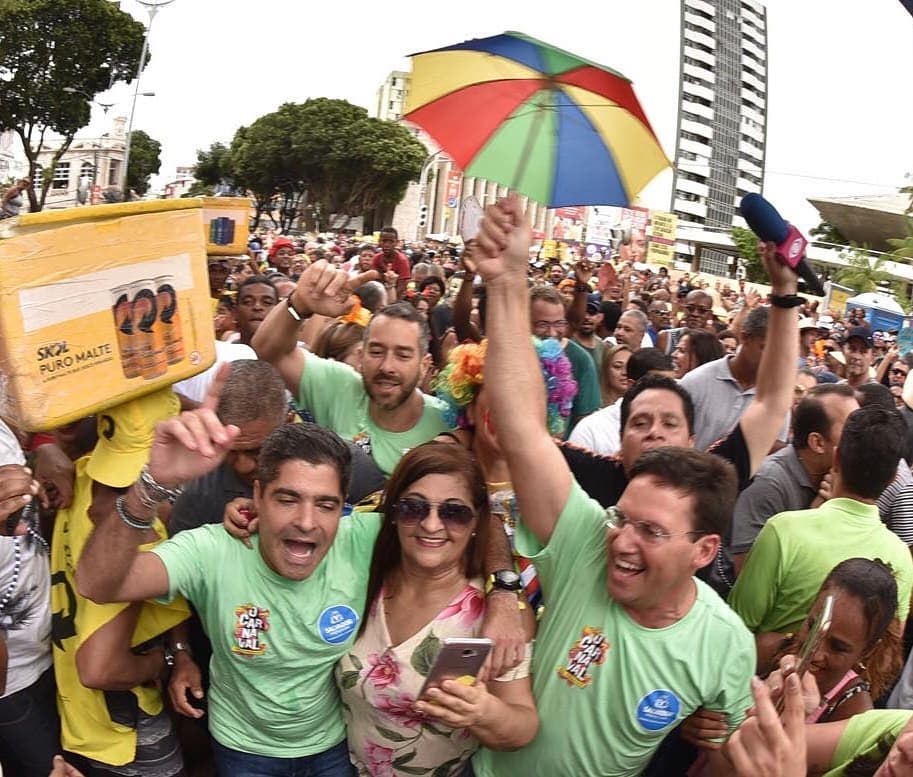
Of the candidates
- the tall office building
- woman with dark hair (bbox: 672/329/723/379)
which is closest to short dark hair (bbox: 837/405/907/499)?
woman with dark hair (bbox: 672/329/723/379)

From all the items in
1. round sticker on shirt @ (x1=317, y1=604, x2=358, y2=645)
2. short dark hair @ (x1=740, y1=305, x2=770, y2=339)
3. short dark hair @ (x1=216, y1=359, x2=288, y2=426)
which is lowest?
round sticker on shirt @ (x1=317, y1=604, x2=358, y2=645)

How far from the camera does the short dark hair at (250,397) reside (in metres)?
2.70

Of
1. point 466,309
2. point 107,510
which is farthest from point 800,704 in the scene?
point 466,309

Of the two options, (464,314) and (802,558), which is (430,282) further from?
(802,558)

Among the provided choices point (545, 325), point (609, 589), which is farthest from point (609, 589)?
point (545, 325)

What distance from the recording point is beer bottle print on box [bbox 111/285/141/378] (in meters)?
1.85

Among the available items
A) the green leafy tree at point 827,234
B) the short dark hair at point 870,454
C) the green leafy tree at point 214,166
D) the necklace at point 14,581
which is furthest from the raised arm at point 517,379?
the green leafy tree at point 827,234

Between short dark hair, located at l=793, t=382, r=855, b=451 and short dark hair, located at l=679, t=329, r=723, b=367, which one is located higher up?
short dark hair, located at l=679, t=329, r=723, b=367

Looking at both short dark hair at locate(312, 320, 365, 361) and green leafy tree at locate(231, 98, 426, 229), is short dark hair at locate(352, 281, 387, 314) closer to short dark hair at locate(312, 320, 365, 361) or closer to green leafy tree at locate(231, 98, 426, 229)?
short dark hair at locate(312, 320, 365, 361)

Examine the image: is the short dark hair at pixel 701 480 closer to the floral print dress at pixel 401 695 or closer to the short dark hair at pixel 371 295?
the floral print dress at pixel 401 695

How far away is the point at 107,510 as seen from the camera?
2.12 metres

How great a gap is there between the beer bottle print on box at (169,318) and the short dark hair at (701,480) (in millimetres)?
1186

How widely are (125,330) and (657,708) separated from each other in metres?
1.53

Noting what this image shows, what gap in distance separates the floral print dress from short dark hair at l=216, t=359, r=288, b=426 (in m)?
0.70
